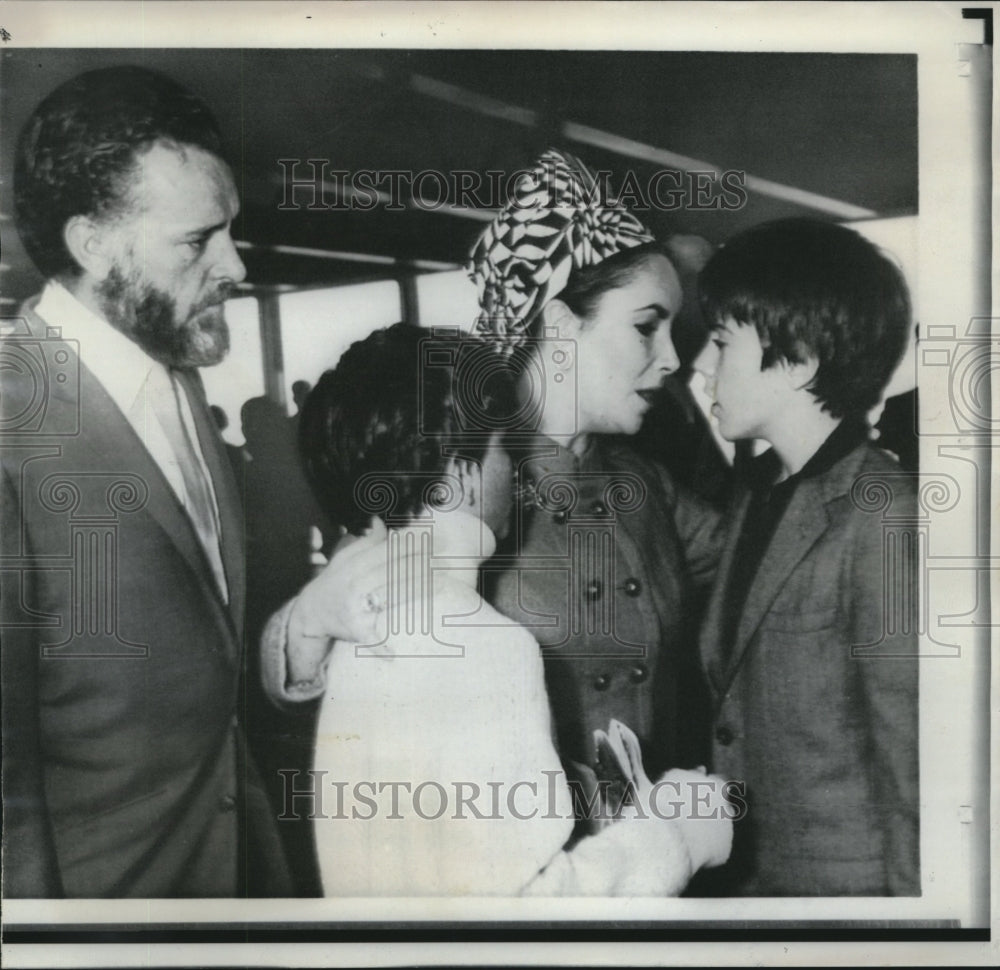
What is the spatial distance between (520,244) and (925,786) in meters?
1.66

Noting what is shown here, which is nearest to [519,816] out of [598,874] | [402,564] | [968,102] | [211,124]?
[598,874]

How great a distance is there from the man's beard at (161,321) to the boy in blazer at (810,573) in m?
1.19

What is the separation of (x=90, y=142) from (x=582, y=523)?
4.96 ft

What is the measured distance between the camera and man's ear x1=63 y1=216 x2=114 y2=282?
3.04 metres

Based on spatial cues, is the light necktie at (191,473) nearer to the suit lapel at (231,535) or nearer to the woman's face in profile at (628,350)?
the suit lapel at (231,535)

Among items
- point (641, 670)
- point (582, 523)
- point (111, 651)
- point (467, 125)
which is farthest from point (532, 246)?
point (111, 651)

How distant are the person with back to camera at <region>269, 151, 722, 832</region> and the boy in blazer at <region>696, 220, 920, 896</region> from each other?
112mm

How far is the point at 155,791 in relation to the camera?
304 cm

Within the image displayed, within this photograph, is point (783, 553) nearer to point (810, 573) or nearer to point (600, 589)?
point (810, 573)

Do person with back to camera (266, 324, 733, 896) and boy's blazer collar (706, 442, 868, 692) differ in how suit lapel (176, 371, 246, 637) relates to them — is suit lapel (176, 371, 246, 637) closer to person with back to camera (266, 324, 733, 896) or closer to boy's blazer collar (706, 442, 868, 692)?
person with back to camera (266, 324, 733, 896)

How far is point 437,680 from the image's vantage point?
120 inches

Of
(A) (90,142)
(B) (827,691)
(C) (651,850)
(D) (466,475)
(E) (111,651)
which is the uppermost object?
(A) (90,142)

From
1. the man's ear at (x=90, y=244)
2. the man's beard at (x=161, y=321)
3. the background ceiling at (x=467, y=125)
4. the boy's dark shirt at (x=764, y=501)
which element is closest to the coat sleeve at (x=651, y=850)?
the boy's dark shirt at (x=764, y=501)

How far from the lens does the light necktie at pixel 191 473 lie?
9.98ft
